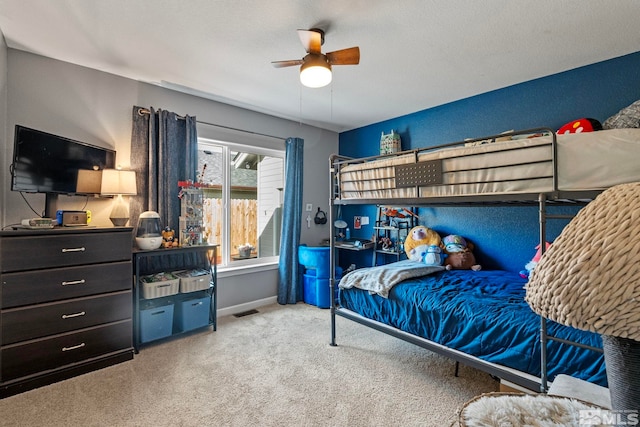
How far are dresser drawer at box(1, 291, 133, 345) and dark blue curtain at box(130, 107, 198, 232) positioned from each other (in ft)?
2.63

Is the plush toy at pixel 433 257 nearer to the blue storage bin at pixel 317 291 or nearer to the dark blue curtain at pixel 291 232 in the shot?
the blue storage bin at pixel 317 291

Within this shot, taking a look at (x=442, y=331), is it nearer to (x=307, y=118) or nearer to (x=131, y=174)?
(x=131, y=174)

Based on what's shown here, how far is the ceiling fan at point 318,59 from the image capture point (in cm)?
205

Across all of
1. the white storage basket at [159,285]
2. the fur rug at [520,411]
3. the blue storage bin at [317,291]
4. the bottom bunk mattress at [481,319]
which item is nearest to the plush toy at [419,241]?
the bottom bunk mattress at [481,319]

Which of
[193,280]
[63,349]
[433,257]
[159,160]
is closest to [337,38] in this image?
[159,160]

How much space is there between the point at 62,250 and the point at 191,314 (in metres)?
1.23

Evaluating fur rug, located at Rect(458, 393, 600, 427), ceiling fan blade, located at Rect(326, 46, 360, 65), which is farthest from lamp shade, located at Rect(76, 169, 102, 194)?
fur rug, located at Rect(458, 393, 600, 427)

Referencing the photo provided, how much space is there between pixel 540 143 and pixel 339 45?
156 centimetres

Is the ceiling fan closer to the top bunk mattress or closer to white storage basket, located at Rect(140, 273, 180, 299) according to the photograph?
the top bunk mattress

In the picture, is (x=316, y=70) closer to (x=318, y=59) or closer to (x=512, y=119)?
(x=318, y=59)

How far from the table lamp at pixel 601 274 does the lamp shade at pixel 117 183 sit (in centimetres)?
299

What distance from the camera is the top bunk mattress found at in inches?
58.3

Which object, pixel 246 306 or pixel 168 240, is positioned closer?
pixel 168 240

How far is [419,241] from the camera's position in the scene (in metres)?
3.65
